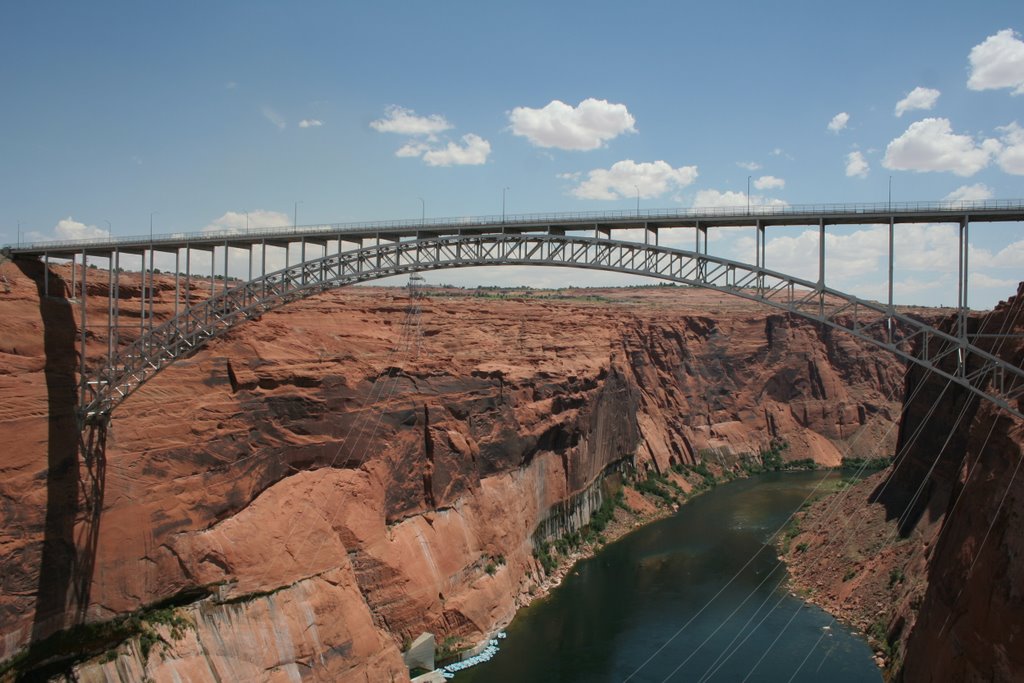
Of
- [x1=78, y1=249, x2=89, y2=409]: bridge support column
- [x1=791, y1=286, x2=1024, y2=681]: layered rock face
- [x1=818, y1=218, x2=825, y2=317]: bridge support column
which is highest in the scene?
[x1=818, y1=218, x2=825, y2=317]: bridge support column

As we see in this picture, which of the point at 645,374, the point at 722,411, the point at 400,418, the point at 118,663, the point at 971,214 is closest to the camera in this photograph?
the point at 118,663

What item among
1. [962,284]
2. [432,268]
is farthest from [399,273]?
[962,284]

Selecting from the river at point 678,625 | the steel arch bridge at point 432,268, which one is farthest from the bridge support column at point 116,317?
the river at point 678,625

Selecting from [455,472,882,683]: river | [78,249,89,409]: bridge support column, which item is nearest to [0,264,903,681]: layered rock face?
[78,249,89,409]: bridge support column

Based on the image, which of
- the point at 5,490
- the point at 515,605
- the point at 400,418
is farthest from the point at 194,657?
the point at 515,605

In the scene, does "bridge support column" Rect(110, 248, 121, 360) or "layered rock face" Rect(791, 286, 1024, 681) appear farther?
"bridge support column" Rect(110, 248, 121, 360)

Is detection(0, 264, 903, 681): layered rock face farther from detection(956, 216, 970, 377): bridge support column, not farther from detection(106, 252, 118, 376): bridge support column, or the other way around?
detection(956, 216, 970, 377): bridge support column

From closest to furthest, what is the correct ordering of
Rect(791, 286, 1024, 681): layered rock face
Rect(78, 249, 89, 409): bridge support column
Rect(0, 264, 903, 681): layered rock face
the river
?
Rect(791, 286, 1024, 681): layered rock face, Rect(0, 264, 903, 681): layered rock face, Rect(78, 249, 89, 409): bridge support column, the river

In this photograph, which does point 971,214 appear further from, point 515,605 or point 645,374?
point 645,374
